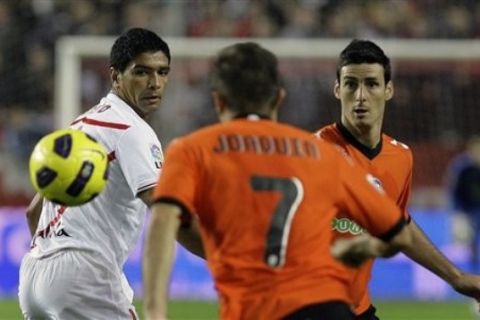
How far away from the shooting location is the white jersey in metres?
6.39

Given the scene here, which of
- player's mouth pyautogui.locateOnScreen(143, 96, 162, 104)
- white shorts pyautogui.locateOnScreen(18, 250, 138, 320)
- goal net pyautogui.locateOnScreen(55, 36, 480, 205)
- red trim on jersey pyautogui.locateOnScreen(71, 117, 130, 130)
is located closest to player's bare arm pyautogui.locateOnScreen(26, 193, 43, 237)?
white shorts pyautogui.locateOnScreen(18, 250, 138, 320)

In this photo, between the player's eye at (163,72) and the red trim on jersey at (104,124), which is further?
the player's eye at (163,72)

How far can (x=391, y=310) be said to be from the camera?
16.0 m

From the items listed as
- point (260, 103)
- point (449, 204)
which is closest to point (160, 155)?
point (260, 103)

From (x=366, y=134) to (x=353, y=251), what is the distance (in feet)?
8.24

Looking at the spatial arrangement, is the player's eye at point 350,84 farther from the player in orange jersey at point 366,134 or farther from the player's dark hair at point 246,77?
the player's dark hair at point 246,77

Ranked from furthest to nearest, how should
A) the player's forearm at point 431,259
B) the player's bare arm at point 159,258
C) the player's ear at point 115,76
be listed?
the player's ear at point 115,76
the player's forearm at point 431,259
the player's bare arm at point 159,258

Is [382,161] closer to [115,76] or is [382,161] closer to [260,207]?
[115,76]

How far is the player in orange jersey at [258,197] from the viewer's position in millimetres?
4914

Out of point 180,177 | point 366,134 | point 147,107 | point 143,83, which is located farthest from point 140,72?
point 180,177

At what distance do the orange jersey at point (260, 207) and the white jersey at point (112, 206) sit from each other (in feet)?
4.68

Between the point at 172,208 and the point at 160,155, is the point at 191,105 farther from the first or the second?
the point at 172,208

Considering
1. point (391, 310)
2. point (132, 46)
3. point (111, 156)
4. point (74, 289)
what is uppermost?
point (132, 46)

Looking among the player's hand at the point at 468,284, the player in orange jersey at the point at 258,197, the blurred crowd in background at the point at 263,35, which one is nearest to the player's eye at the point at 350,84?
the player's hand at the point at 468,284
